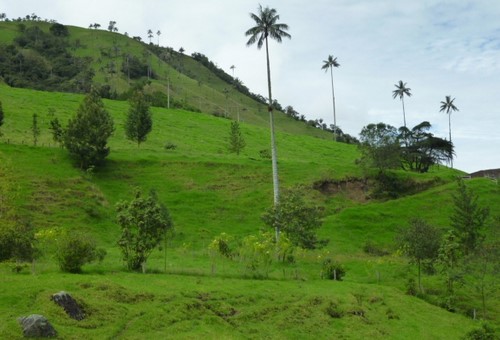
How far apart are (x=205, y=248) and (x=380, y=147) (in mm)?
40437

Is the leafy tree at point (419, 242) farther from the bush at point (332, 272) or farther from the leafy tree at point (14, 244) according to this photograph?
the leafy tree at point (14, 244)

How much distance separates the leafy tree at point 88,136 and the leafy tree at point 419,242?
4399 centimetres

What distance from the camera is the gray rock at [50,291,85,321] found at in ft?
81.8

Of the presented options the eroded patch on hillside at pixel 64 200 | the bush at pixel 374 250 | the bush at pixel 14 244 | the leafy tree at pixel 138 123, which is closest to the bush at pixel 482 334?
the bush at pixel 374 250

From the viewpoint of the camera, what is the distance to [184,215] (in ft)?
205

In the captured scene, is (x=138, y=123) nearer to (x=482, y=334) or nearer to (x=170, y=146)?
(x=170, y=146)

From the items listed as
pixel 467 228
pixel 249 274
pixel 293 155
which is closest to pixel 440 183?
pixel 467 228

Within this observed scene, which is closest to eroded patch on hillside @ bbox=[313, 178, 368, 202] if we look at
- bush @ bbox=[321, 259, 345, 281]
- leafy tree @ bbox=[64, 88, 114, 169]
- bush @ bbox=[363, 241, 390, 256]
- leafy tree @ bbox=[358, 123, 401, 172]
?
leafy tree @ bbox=[358, 123, 401, 172]

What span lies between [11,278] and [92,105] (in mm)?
47124

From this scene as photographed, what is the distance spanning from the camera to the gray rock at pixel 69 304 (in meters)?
24.9

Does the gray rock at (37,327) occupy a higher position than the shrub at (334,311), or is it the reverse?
the gray rock at (37,327)

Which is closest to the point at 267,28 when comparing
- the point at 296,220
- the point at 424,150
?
the point at 296,220

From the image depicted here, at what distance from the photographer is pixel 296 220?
49.1m

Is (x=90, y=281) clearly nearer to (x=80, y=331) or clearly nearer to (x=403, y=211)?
(x=80, y=331)
